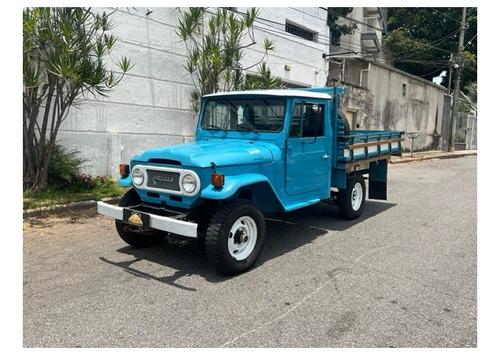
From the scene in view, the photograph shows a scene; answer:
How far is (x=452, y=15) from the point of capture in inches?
1163

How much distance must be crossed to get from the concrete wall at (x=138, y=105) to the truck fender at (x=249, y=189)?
16.4 feet

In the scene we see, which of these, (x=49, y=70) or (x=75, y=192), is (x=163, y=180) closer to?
(x=49, y=70)

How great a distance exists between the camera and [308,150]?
5789 millimetres

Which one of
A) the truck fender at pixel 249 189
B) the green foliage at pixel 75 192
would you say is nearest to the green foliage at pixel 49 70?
the green foliage at pixel 75 192

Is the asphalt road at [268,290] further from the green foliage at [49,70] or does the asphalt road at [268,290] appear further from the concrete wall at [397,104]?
the concrete wall at [397,104]

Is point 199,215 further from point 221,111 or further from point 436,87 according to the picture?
point 436,87

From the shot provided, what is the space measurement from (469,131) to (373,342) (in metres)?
27.6

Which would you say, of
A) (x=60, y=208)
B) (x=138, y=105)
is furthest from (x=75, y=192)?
(x=138, y=105)

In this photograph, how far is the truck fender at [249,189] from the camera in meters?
4.30

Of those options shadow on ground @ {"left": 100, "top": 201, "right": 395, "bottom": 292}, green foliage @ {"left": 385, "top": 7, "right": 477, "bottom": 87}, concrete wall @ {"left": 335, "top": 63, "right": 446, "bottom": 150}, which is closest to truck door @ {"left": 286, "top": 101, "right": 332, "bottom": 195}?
shadow on ground @ {"left": 100, "top": 201, "right": 395, "bottom": 292}

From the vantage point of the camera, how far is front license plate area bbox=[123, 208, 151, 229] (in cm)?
441

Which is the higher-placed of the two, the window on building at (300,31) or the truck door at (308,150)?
the window on building at (300,31)

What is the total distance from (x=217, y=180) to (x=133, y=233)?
1.61 meters

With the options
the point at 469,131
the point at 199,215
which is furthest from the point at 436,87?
the point at 199,215
